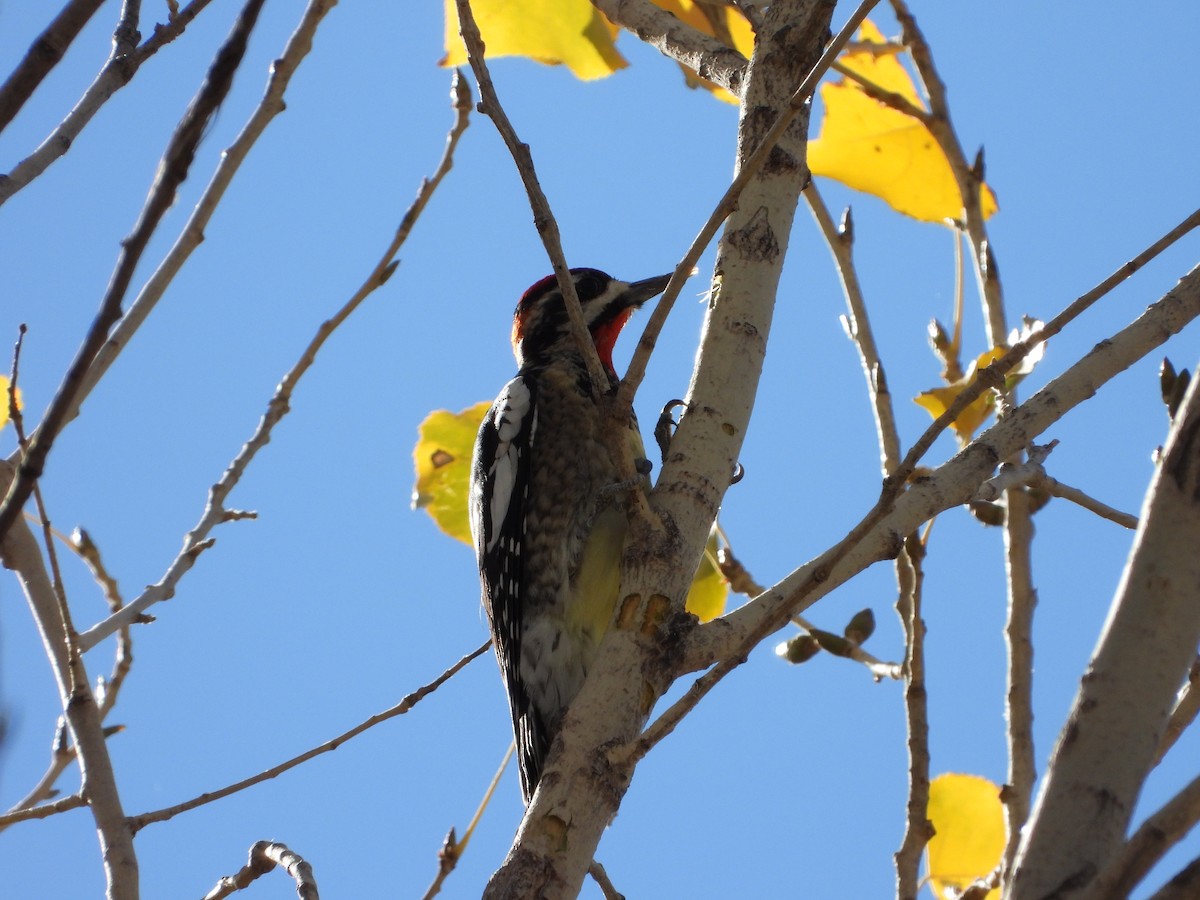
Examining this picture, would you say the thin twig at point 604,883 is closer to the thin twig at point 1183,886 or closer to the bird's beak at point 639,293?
the thin twig at point 1183,886

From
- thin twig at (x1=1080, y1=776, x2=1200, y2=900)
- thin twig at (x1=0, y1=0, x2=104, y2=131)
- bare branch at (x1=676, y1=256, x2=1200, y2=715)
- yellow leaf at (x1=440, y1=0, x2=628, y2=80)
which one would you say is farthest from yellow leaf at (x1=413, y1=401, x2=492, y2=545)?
thin twig at (x1=1080, y1=776, x2=1200, y2=900)

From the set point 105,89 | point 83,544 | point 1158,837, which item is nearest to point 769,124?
point 105,89

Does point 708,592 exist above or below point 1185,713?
above

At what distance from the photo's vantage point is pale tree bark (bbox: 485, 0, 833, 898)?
1920 mm

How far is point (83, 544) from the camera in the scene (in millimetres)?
→ 3527

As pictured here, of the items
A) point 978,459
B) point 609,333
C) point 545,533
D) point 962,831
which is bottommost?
point 962,831

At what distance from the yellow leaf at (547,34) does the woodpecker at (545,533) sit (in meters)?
0.84

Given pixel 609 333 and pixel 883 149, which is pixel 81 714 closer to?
pixel 883 149

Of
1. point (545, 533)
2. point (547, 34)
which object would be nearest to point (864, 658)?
point (545, 533)

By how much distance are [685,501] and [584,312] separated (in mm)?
2314

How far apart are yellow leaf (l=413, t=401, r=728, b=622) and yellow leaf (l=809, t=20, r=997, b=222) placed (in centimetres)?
114

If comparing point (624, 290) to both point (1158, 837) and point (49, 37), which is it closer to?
point (49, 37)

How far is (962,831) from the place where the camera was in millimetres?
3189

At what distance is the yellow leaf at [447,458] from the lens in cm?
362
